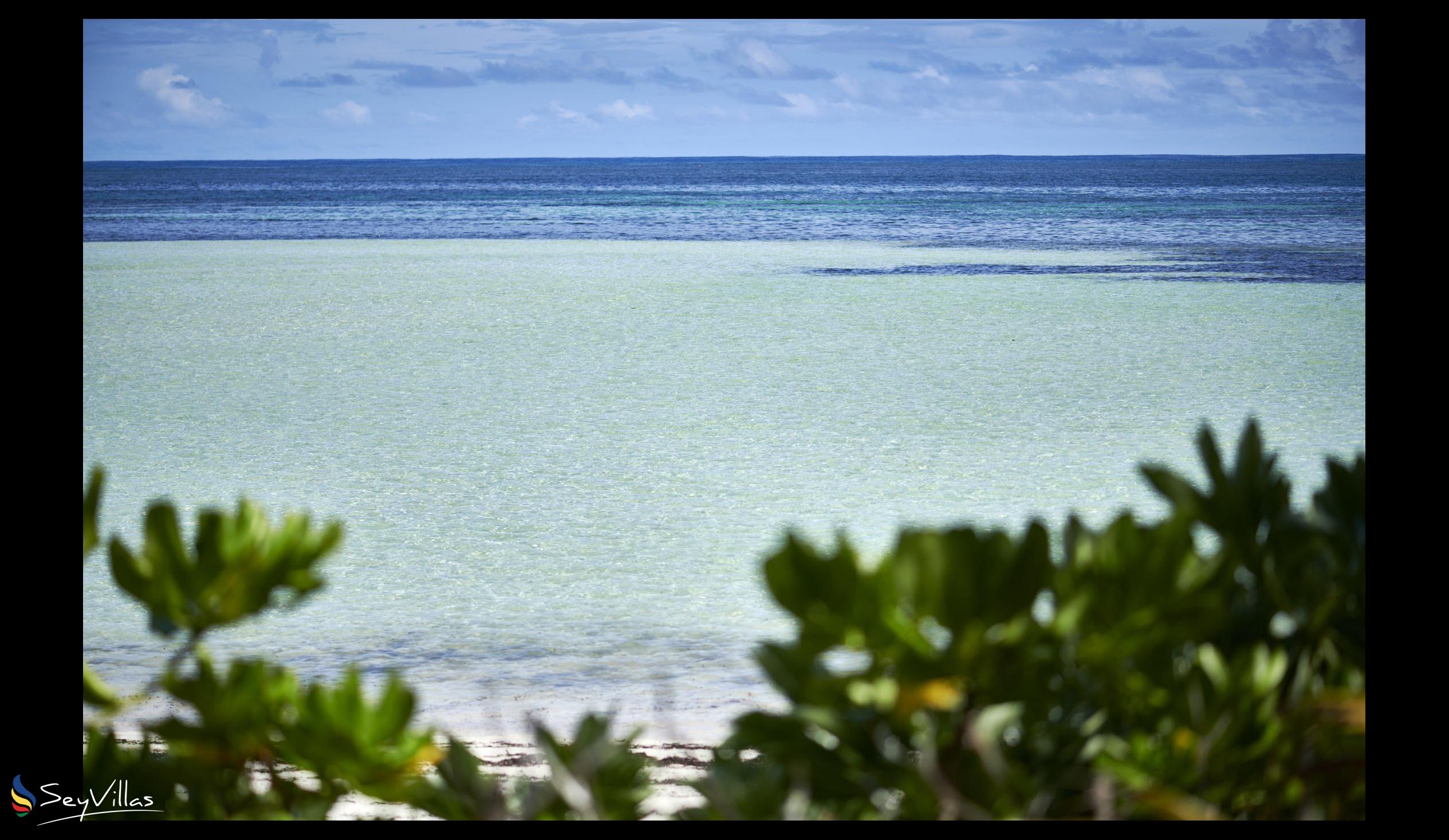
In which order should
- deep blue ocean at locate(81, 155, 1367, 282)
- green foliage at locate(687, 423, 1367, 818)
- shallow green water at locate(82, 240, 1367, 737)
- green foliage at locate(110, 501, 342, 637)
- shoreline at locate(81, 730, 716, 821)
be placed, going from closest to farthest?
green foliage at locate(687, 423, 1367, 818) < green foliage at locate(110, 501, 342, 637) < shoreline at locate(81, 730, 716, 821) < shallow green water at locate(82, 240, 1367, 737) < deep blue ocean at locate(81, 155, 1367, 282)

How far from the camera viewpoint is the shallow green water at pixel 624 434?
266 cm

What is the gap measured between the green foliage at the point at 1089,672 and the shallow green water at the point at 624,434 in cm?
154

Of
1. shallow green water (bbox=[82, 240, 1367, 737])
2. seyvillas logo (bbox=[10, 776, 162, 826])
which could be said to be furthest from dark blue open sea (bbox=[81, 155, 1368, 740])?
seyvillas logo (bbox=[10, 776, 162, 826])

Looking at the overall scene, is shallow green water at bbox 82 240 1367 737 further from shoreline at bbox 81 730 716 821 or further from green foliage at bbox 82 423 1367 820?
green foliage at bbox 82 423 1367 820

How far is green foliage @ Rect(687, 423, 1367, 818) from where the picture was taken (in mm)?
A: 536

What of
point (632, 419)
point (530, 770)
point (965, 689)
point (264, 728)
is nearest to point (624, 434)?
point (632, 419)

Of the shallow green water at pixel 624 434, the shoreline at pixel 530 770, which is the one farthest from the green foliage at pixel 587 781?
the shallow green water at pixel 624 434

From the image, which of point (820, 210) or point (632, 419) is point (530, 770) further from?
point (820, 210)

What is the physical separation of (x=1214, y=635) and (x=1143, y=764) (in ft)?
0.33

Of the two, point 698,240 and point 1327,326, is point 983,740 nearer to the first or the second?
point 1327,326

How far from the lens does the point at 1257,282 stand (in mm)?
9852

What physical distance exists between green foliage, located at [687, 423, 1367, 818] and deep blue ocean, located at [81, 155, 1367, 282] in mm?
474

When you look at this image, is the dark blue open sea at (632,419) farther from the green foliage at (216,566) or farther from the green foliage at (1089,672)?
the green foliage at (216,566)
